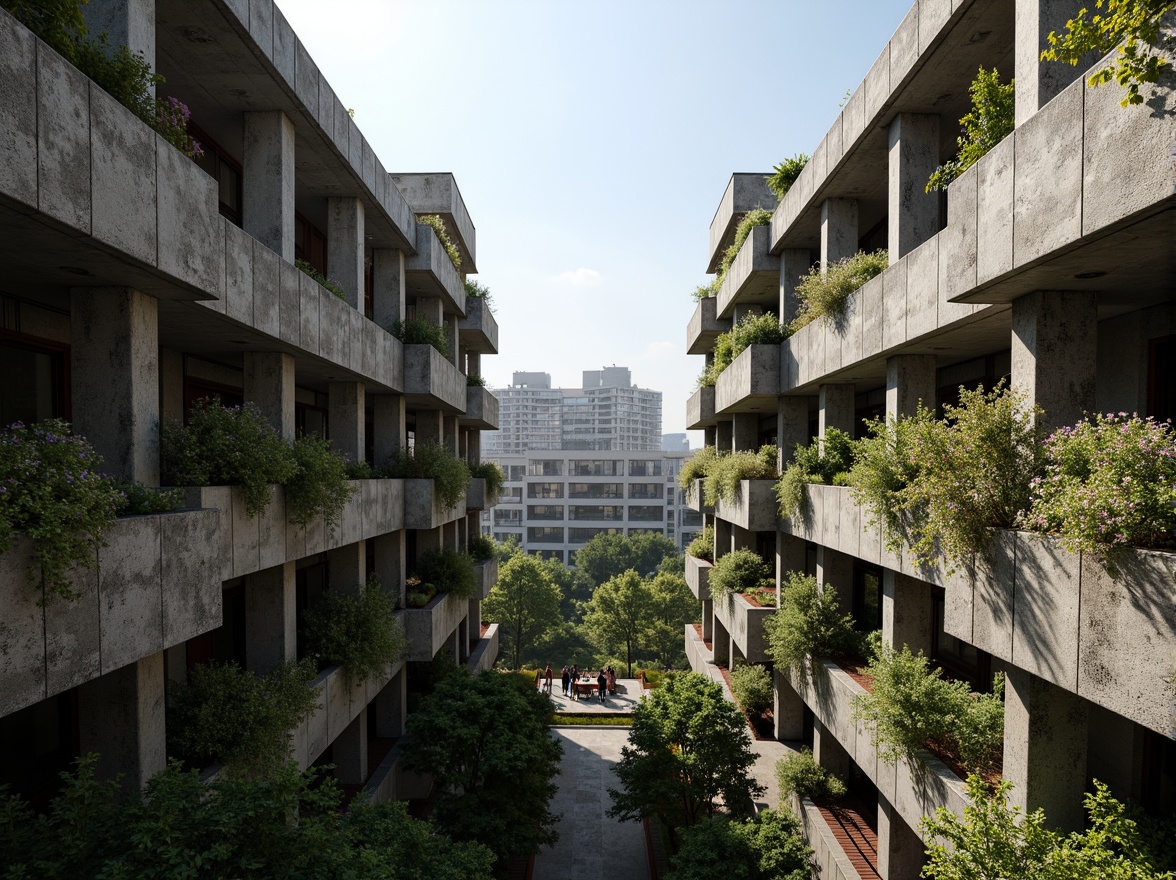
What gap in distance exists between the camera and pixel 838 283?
50.8 ft

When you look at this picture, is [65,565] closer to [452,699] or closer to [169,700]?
[169,700]

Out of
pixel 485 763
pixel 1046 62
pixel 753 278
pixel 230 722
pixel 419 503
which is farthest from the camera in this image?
pixel 753 278

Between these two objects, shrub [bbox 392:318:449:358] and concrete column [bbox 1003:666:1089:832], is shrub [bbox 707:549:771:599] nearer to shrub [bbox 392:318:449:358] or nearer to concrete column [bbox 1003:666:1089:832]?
shrub [bbox 392:318:449:358]

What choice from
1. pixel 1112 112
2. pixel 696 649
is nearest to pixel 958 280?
pixel 1112 112

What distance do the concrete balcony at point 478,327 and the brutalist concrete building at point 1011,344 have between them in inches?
642

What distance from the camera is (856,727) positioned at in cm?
1389

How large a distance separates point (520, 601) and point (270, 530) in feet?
131

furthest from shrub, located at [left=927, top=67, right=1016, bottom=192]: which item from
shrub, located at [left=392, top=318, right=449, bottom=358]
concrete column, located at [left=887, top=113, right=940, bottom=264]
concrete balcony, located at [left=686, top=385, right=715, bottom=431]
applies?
concrete balcony, located at [left=686, top=385, right=715, bottom=431]

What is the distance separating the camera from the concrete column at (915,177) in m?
13.5

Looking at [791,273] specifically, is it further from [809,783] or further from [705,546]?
[705,546]

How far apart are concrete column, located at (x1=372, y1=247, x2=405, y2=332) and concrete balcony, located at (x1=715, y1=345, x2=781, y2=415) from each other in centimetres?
1119

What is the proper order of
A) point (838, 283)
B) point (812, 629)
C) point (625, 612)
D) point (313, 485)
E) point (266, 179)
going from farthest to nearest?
point (625, 612) → point (812, 629) → point (838, 283) → point (266, 179) → point (313, 485)

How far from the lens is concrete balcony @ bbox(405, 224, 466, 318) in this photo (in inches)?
873

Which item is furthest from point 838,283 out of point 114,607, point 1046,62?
point 114,607
